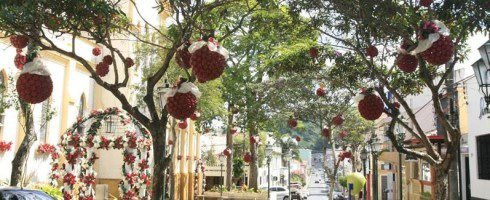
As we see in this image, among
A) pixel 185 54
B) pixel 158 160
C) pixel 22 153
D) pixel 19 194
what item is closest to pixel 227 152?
pixel 22 153

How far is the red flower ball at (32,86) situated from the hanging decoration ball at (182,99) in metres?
1.42

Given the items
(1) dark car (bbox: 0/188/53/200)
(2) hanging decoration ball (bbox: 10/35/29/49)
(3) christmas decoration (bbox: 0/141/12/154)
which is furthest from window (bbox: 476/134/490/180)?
(3) christmas decoration (bbox: 0/141/12/154)

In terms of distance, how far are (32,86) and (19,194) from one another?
3432 millimetres

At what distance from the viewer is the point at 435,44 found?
5.43 meters

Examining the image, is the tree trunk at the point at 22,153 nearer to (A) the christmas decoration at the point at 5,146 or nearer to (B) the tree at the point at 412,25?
(A) the christmas decoration at the point at 5,146

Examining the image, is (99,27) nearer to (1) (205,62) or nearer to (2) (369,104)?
(1) (205,62)

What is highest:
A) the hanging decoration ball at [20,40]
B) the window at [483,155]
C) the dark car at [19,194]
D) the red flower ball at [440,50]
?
the hanging decoration ball at [20,40]

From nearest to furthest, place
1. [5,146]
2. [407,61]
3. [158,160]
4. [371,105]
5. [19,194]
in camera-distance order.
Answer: [158,160], [407,61], [371,105], [19,194], [5,146]

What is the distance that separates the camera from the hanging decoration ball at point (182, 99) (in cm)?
537

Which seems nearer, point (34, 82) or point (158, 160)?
point (34, 82)

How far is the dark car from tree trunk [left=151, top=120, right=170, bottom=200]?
3.45 meters

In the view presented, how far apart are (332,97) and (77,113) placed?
1115cm

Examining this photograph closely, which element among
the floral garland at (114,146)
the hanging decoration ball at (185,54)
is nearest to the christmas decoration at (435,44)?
the hanging decoration ball at (185,54)

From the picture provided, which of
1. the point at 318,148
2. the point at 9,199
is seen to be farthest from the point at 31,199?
the point at 318,148
